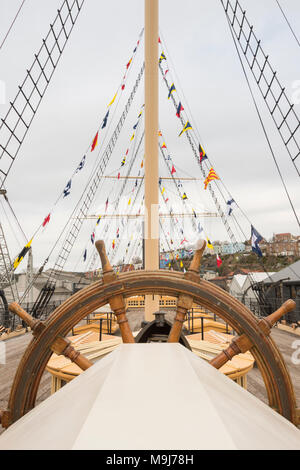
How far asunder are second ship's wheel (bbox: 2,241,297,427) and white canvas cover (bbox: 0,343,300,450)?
0.33m

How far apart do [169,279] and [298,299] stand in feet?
31.0

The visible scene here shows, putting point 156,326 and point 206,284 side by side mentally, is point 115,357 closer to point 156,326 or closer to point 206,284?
point 206,284

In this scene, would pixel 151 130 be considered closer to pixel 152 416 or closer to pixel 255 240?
pixel 255 240

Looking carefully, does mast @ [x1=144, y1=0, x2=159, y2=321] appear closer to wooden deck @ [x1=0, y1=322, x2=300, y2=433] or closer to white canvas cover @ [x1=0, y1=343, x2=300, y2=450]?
wooden deck @ [x1=0, y1=322, x2=300, y2=433]

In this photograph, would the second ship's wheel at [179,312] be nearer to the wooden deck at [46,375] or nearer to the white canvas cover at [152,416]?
the white canvas cover at [152,416]

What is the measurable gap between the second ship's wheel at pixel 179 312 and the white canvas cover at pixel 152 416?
1.07 ft

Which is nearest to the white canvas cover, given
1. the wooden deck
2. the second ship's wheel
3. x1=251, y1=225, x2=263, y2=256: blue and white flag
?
the second ship's wheel

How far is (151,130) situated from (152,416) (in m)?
3.44

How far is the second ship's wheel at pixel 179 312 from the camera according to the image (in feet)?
3.09

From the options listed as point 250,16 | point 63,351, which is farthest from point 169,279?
point 250,16

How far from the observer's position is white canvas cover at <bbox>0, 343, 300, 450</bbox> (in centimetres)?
42

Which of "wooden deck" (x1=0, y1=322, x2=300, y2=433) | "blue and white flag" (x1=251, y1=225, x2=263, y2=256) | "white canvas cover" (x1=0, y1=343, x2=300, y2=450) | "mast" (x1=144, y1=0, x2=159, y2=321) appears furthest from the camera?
"blue and white flag" (x1=251, y1=225, x2=263, y2=256)

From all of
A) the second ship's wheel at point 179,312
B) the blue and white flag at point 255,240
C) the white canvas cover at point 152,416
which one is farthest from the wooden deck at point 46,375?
the white canvas cover at point 152,416
